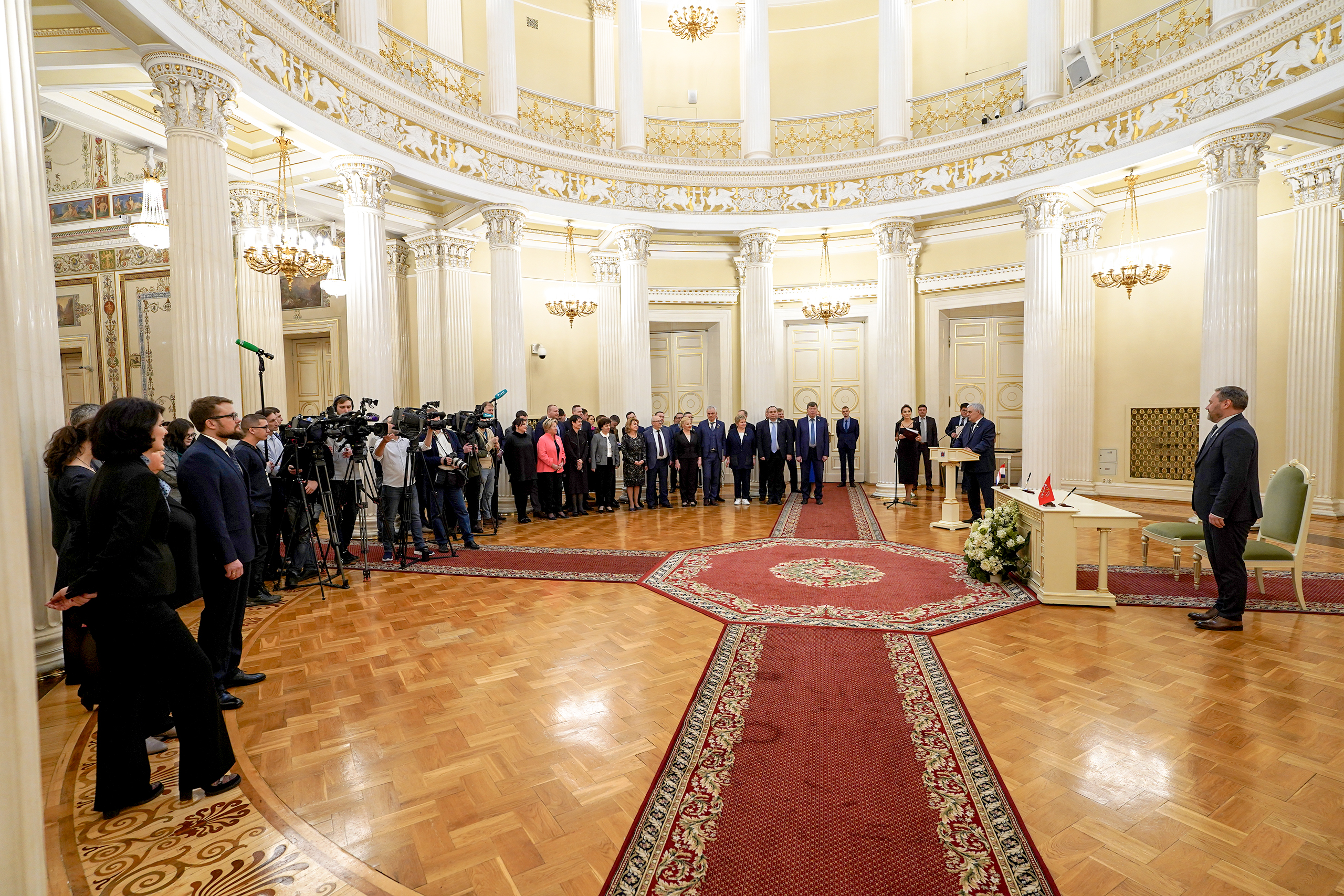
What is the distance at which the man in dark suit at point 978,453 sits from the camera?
25.9 ft

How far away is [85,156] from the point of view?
10594 millimetres

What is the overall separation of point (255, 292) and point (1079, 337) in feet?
40.6

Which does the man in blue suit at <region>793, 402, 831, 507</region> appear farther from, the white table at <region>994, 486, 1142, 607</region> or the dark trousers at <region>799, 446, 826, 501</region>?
the white table at <region>994, 486, 1142, 607</region>

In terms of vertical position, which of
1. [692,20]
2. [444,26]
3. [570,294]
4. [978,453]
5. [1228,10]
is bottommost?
[978,453]

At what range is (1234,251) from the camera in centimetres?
764

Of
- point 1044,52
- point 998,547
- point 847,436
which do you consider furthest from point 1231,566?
point 1044,52

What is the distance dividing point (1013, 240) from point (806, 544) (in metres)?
7.82

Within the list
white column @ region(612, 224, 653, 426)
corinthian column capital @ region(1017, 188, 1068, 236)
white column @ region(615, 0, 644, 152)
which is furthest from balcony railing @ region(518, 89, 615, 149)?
corinthian column capital @ region(1017, 188, 1068, 236)

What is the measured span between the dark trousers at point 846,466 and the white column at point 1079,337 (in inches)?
135

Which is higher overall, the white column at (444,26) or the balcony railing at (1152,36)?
the white column at (444,26)

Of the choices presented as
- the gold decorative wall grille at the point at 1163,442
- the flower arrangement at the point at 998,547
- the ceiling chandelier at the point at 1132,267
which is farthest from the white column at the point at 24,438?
the gold decorative wall grille at the point at 1163,442

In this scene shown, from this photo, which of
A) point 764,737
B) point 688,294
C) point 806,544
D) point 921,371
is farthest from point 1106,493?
point 764,737

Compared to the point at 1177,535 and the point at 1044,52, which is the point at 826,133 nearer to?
the point at 1044,52

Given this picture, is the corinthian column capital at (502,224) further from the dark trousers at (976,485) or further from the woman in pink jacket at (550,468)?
the dark trousers at (976,485)
